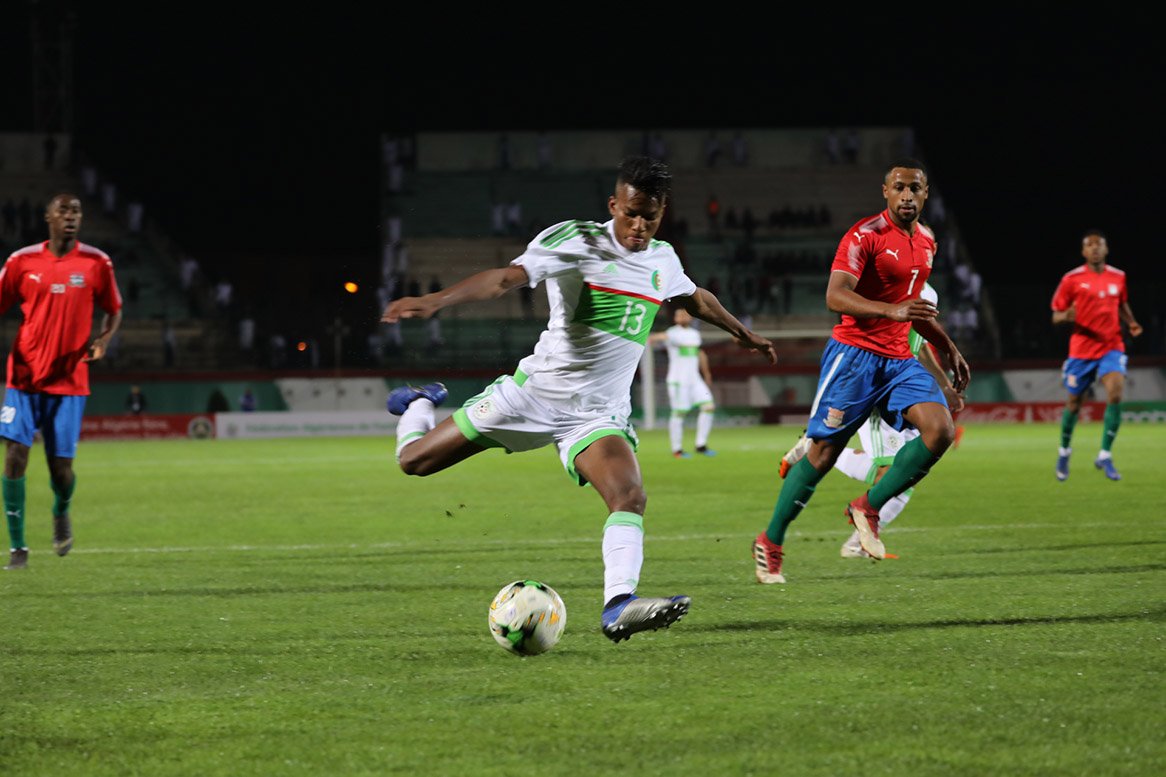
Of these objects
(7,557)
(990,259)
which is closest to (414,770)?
(7,557)

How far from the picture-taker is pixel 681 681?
5.18m

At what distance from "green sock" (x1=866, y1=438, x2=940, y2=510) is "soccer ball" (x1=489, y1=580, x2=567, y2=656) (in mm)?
3124

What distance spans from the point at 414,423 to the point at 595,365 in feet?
3.82

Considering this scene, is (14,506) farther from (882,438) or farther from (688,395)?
(688,395)

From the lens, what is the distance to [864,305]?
25.0 ft

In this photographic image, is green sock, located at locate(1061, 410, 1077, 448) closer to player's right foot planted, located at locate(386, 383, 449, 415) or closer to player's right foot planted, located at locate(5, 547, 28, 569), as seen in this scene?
player's right foot planted, located at locate(386, 383, 449, 415)

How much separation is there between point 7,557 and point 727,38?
4171 centimetres

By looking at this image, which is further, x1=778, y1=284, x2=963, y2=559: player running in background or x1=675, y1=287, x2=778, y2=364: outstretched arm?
x1=778, y1=284, x2=963, y2=559: player running in background

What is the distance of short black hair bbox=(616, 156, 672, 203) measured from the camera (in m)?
5.97

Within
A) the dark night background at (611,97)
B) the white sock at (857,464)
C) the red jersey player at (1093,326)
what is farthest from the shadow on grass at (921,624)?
the dark night background at (611,97)

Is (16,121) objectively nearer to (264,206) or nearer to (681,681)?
(264,206)

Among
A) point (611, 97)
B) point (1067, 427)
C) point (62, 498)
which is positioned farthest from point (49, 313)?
point (611, 97)

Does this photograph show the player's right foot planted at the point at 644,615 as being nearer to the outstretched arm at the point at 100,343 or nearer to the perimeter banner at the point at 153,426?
the outstretched arm at the point at 100,343

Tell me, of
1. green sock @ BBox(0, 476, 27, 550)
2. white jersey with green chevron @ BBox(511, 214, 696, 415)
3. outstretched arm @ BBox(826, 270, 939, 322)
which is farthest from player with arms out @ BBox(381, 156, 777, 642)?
green sock @ BBox(0, 476, 27, 550)
